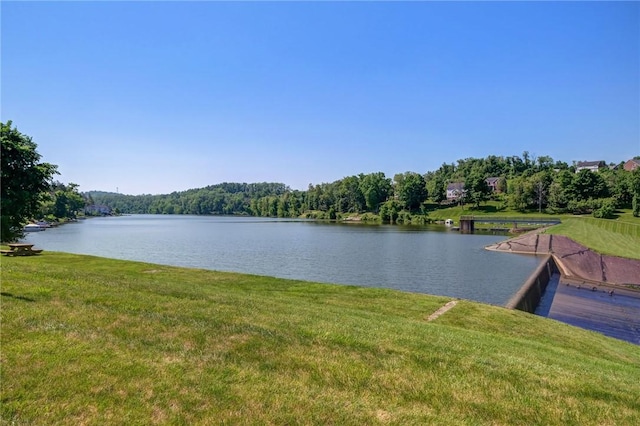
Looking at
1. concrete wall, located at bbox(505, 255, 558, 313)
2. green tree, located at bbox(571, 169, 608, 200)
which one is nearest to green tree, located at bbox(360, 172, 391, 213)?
green tree, located at bbox(571, 169, 608, 200)

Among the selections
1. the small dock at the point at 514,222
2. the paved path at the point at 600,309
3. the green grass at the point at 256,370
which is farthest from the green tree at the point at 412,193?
the green grass at the point at 256,370

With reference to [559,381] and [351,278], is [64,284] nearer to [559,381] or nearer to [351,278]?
[559,381]

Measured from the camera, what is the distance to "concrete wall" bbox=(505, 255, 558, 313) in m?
24.5

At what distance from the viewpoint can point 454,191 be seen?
559ft

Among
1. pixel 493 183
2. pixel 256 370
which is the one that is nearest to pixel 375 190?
pixel 493 183

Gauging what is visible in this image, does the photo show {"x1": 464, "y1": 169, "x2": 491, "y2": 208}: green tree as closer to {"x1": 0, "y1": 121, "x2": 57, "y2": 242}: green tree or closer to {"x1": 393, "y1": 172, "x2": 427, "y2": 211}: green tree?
{"x1": 393, "y1": 172, "x2": 427, "y2": 211}: green tree

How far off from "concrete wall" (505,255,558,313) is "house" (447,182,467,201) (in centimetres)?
12245

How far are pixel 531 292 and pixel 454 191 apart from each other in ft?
489

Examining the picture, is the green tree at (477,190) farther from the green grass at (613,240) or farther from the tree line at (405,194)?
the green grass at (613,240)

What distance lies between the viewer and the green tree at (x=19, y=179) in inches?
937

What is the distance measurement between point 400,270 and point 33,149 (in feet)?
112

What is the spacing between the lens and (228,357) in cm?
715

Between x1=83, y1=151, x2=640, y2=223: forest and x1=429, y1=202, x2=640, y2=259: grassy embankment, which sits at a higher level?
x1=83, y1=151, x2=640, y2=223: forest

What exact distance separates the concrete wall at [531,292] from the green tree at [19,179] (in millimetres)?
31574
